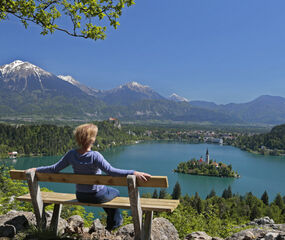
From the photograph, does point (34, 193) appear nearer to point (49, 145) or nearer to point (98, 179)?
point (98, 179)

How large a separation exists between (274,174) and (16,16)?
6232 cm

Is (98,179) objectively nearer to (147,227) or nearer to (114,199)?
(114,199)

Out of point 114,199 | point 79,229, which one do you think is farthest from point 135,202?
point 79,229

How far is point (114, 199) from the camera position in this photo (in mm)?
3328

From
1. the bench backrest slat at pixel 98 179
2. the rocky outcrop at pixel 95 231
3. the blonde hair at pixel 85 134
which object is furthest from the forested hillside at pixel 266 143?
the blonde hair at pixel 85 134

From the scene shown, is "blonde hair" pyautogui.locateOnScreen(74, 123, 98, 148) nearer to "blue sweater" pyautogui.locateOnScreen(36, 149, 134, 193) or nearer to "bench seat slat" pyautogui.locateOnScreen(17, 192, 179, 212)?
"blue sweater" pyautogui.locateOnScreen(36, 149, 134, 193)

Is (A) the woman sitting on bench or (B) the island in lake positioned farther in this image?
(B) the island in lake

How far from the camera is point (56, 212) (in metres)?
3.72

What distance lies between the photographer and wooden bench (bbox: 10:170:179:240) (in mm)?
2758

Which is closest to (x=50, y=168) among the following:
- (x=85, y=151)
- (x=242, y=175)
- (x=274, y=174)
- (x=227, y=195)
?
(x=85, y=151)

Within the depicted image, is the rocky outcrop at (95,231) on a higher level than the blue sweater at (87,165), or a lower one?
lower

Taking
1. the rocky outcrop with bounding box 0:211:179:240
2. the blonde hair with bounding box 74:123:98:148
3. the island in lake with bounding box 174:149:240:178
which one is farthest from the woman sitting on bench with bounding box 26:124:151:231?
the island in lake with bounding box 174:149:240:178

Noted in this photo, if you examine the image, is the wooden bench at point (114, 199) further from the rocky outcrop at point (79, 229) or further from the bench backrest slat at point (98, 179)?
the rocky outcrop at point (79, 229)

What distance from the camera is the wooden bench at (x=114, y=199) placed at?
2.76m
